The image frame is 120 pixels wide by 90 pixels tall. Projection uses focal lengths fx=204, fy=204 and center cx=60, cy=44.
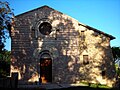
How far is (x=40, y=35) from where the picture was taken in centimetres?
2423

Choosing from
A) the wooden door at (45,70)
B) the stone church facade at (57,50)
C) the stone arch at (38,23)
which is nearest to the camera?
the stone church facade at (57,50)

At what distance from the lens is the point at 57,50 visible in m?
23.8

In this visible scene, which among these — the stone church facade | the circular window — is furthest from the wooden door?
the circular window

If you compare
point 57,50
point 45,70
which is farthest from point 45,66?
point 57,50

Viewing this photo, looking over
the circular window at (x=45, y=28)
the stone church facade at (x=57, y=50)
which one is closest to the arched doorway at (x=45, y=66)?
the stone church facade at (x=57, y=50)

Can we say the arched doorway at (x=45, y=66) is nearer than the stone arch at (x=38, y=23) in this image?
Yes

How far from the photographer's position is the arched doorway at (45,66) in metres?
23.8

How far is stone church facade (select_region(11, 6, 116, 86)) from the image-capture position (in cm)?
2344

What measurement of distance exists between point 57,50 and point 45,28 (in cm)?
317

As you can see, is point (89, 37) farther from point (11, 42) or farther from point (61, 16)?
point (11, 42)

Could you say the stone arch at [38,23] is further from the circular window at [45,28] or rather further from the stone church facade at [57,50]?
the circular window at [45,28]

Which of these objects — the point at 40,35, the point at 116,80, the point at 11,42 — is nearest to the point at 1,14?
the point at 11,42

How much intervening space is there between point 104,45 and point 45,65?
7.41 metres

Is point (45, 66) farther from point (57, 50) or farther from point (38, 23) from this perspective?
point (38, 23)
